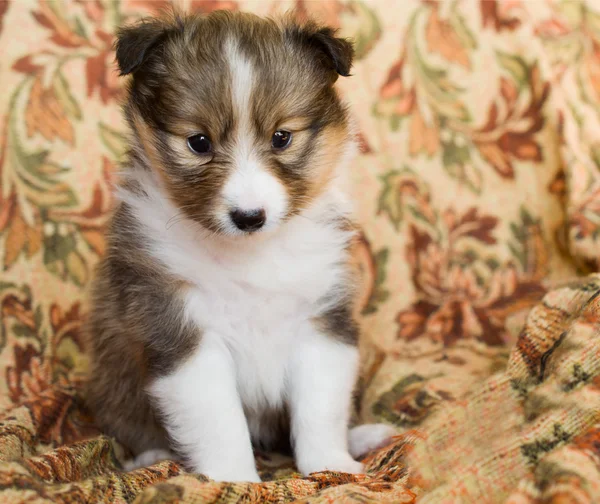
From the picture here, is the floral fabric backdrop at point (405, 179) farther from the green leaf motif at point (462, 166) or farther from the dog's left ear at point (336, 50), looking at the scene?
the dog's left ear at point (336, 50)

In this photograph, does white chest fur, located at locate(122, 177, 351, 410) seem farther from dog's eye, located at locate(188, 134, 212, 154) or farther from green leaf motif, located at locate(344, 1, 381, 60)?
green leaf motif, located at locate(344, 1, 381, 60)

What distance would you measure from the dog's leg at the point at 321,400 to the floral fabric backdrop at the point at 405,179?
7.5 inches

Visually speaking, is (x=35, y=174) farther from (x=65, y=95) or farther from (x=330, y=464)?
(x=330, y=464)

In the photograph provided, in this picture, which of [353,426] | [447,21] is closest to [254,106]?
[353,426]

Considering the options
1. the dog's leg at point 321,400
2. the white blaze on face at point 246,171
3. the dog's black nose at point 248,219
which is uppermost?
the white blaze on face at point 246,171

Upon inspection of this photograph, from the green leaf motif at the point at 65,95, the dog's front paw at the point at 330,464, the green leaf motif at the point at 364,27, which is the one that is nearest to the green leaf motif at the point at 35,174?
the green leaf motif at the point at 65,95

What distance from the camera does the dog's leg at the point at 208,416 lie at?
194 centimetres

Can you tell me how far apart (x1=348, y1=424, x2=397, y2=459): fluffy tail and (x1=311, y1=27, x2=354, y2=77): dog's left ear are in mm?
1075

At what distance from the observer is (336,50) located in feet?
6.77

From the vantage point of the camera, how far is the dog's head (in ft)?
6.21

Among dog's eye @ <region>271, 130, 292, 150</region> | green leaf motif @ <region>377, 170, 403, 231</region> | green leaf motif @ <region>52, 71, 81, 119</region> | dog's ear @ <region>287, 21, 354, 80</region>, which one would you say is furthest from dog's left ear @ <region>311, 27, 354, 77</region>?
green leaf motif @ <region>52, 71, 81, 119</region>

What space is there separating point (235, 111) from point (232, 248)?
40cm

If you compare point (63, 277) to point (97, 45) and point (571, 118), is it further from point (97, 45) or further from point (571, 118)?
point (571, 118)

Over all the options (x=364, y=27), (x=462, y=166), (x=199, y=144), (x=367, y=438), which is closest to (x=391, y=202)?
(x=462, y=166)
